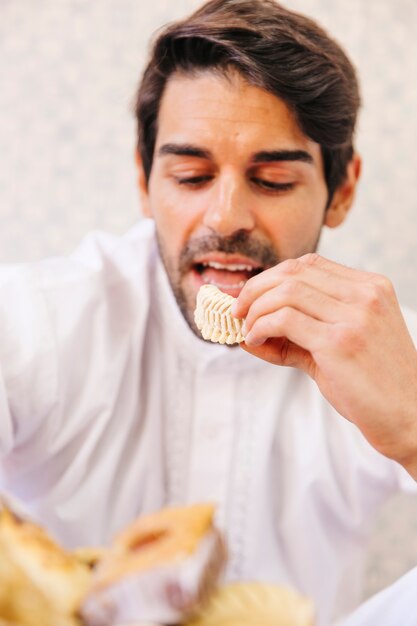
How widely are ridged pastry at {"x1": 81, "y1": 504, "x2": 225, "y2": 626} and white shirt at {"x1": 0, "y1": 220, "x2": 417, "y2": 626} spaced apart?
31.2 inches

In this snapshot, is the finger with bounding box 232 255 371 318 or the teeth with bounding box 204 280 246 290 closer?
the finger with bounding box 232 255 371 318

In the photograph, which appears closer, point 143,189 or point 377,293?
point 377,293

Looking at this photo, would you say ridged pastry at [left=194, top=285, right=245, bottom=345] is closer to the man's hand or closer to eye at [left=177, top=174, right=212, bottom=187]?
the man's hand

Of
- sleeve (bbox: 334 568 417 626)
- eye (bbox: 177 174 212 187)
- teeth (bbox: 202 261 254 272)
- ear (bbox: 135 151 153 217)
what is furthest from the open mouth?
sleeve (bbox: 334 568 417 626)

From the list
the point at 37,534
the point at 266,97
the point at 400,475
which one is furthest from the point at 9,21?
the point at 37,534

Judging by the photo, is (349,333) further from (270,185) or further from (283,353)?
(270,185)

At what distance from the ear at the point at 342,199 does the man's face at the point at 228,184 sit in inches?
7.3

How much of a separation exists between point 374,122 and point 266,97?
3.36 feet

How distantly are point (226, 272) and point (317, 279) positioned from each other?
37 cm

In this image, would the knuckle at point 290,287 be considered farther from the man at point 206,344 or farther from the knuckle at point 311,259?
the man at point 206,344

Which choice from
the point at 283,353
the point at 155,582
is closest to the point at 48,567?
the point at 155,582

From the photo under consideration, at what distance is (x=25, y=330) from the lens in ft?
4.26

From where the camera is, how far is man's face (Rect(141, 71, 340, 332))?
1.23m

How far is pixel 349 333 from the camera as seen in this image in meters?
0.92
